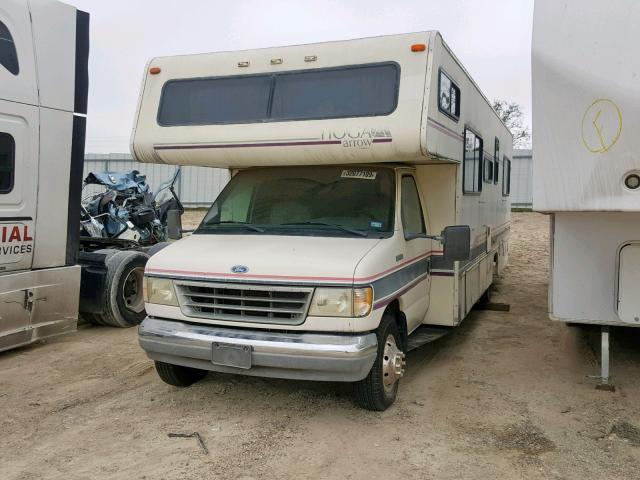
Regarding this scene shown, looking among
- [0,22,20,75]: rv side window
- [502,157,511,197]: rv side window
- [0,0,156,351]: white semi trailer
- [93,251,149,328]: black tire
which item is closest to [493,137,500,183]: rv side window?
[502,157,511,197]: rv side window

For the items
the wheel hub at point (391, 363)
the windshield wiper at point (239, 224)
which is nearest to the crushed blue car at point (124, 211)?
the windshield wiper at point (239, 224)

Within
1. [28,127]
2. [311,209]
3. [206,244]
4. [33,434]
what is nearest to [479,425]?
[311,209]

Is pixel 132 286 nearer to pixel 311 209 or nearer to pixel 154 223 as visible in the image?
pixel 154 223

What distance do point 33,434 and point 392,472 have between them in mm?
2672

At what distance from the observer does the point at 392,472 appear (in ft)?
12.7

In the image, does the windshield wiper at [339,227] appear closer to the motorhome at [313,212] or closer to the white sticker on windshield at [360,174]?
the motorhome at [313,212]

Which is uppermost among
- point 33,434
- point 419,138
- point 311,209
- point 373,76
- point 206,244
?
point 373,76

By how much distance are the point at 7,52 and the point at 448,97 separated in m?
4.35

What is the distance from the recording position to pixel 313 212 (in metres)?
5.39

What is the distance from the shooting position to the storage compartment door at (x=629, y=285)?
4875mm

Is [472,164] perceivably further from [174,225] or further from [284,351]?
[284,351]

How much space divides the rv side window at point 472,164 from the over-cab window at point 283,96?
73.7 inches

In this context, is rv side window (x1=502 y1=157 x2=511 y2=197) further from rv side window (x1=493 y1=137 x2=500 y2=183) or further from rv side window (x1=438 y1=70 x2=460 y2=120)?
rv side window (x1=438 y1=70 x2=460 y2=120)

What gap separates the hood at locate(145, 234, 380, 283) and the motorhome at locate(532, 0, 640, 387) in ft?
4.92
